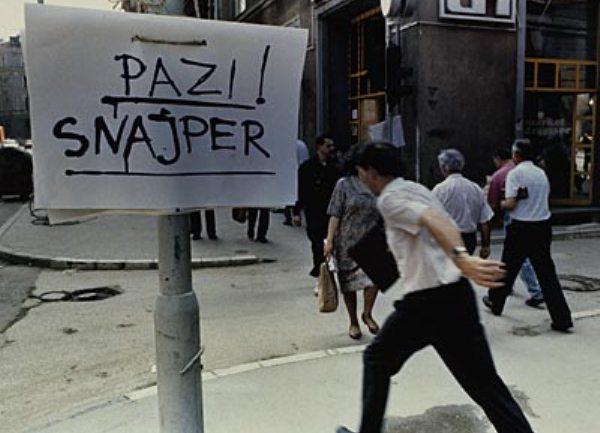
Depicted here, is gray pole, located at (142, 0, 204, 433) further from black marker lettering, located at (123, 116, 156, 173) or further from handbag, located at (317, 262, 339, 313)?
handbag, located at (317, 262, 339, 313)

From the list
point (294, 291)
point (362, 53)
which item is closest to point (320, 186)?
point (294, 291)

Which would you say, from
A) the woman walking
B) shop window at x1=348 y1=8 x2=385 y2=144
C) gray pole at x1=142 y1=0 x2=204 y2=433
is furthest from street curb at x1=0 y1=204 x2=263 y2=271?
gray pole at x1=142 y1=0 x2=204 y2=433

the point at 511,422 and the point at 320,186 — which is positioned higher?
the point at 320,186

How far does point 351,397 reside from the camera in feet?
13.9

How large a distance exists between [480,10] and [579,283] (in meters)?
5.46

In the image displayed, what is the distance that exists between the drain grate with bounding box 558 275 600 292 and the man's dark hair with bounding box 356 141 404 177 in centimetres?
511

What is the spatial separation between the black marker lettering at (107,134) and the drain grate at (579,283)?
6.44 m

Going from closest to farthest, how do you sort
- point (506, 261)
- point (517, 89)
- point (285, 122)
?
point (285, 122)
point (506, 261)
point (517, 89)

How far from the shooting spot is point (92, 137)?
2389 millimetres

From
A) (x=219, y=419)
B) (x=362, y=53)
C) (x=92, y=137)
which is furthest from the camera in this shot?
(x=362, y=53)

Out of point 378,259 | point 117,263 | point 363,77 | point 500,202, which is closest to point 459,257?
point 378,259

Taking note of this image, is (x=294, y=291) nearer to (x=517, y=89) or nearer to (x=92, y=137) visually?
(x=92, y=137)

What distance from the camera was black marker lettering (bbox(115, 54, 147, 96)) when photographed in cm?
240

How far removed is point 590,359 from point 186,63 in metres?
4.07
